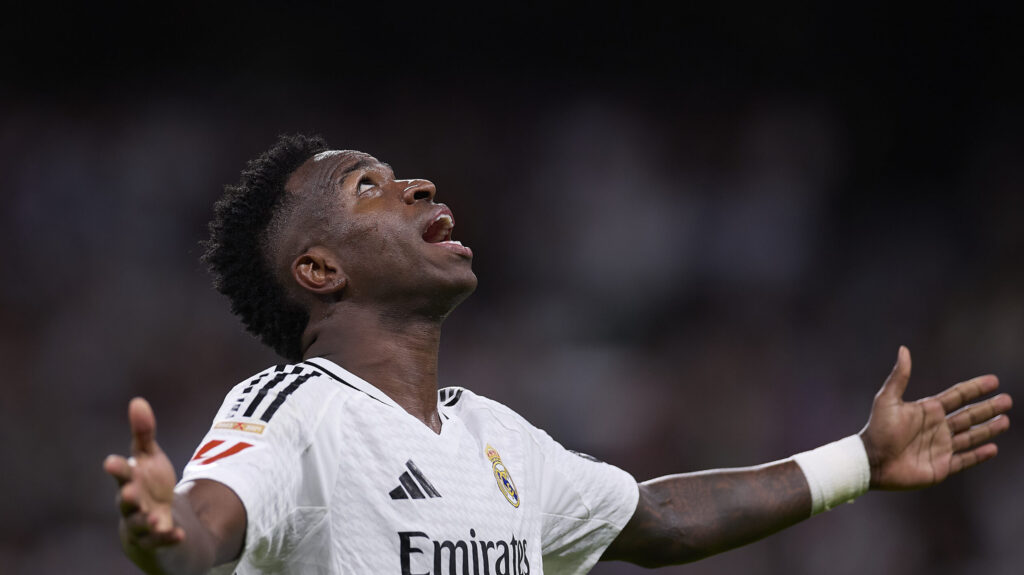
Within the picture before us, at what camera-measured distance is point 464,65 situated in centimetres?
757

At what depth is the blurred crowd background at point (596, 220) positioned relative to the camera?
6.41m

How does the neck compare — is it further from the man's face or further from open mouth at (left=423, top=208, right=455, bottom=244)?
open mouth at (left=423, top=208, right=455, bottom=244)

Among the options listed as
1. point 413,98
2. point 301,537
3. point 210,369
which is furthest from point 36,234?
point 301,537

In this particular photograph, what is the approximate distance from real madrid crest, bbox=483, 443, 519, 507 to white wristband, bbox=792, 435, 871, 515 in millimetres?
1150

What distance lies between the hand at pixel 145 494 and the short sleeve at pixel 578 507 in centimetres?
143

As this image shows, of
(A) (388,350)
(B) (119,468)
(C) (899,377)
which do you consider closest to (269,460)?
(B) (119,468)

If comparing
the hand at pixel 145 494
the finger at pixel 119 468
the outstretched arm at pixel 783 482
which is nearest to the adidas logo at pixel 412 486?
the hand at pixel 145 494

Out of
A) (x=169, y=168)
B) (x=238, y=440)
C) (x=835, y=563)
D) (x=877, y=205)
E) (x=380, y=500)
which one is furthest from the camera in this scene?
(x=877, y=205)

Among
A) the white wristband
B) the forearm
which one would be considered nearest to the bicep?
the forearm

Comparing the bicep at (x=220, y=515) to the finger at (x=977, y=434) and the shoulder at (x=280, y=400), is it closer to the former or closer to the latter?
the shoulder at (x=280, y=400)

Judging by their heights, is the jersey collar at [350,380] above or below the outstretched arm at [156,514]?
above

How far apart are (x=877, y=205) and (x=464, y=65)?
320 cm

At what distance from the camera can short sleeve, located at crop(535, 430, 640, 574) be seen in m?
3.05

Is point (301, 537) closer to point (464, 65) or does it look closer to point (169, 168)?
point (169, 168)
